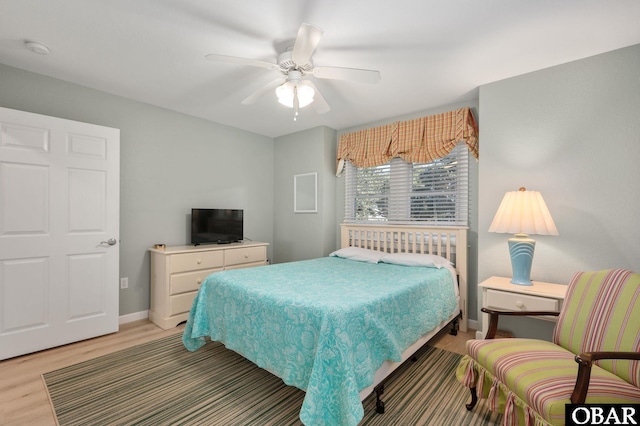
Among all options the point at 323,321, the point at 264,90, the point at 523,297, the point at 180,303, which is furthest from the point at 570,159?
the point at 180,303

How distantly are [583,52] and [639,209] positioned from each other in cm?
130

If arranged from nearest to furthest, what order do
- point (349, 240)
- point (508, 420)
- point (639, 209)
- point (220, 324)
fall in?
point (508, 420)
point (639, 209)
point (220, 324)
point (349, 240)

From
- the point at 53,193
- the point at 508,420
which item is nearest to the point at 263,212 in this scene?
the point at 53,193

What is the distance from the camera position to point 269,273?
2672 mm

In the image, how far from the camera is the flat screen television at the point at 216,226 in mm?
3797

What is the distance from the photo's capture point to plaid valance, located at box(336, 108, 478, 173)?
3.26m

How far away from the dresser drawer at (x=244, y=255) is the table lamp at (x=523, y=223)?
9.54ft

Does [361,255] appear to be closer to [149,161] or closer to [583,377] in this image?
[583,377]

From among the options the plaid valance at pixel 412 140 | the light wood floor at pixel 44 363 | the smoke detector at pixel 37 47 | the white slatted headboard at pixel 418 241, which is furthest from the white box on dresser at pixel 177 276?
the plaid valance at pixel 412 140

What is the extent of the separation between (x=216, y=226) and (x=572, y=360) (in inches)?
146

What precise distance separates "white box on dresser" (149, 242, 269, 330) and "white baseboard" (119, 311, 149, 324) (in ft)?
0.27

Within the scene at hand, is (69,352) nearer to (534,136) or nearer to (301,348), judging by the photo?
(301,348)

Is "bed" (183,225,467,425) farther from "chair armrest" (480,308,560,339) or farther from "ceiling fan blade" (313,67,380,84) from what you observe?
"ceiling fan blade" (313,67,380,84)

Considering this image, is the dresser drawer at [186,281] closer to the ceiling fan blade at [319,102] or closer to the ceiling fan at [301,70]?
the ceiling fan at [301,70]
